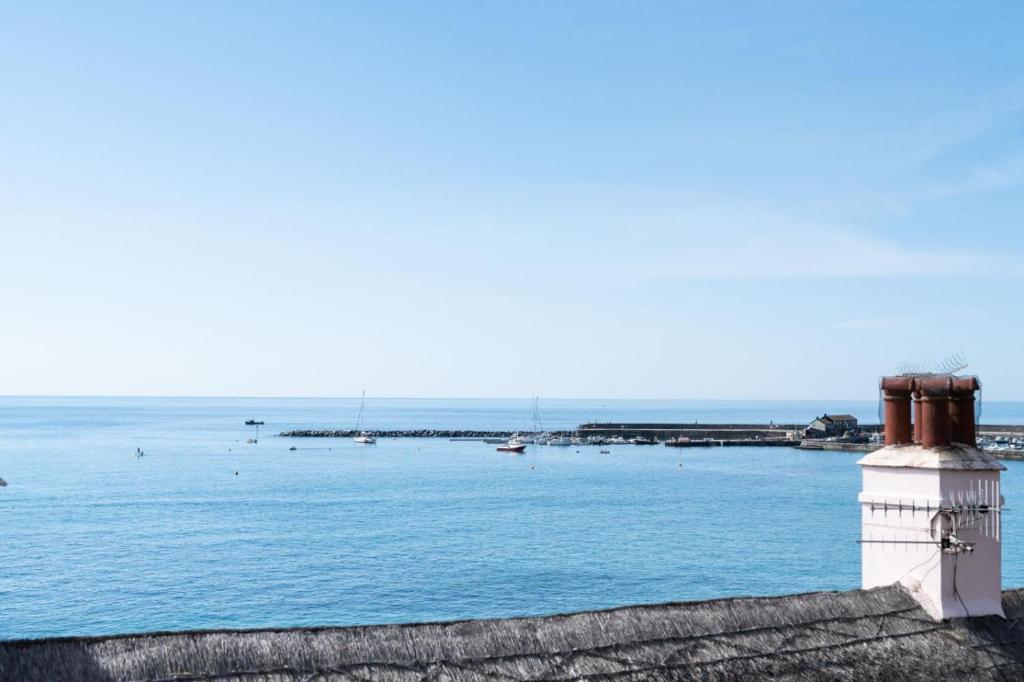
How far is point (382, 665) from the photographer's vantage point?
807 cm

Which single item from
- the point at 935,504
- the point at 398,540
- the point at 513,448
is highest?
the point at 935,504

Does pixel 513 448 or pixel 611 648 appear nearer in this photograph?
pixel 611 648

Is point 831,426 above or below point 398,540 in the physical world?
above

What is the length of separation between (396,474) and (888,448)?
106148 mm

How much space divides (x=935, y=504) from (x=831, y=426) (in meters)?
163

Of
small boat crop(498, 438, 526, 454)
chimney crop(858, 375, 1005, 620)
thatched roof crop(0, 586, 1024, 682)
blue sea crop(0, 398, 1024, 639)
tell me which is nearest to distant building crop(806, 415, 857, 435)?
blue sea crop(0, 398, 1024, 639)

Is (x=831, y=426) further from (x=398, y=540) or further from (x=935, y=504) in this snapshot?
(x=935, y=504)

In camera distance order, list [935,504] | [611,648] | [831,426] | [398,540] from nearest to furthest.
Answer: [611,648], [935,504], [398,540], [831,426]

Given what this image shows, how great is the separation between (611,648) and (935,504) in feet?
16.2

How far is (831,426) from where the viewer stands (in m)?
166

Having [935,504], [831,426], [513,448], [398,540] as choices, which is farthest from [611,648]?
[831,426]

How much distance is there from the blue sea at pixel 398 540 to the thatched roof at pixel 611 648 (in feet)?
110

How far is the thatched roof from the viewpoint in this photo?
763 centimetres

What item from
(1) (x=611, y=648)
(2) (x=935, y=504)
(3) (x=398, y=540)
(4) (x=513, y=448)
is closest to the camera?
(1) (x=611, y=648)
